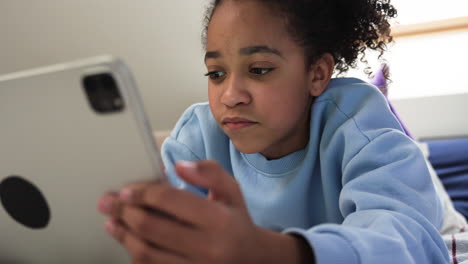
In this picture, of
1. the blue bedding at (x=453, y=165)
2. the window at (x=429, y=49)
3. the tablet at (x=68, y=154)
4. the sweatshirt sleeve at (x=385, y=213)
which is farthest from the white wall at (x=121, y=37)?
the tablet at (x=68, y=154)

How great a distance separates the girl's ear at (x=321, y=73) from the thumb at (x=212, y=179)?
1.58 feet

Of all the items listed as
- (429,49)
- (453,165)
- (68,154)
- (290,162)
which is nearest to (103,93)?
(68,154)

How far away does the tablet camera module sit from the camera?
0.92 feet

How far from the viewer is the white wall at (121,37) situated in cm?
166

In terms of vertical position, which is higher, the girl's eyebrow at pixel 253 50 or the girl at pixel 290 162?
the girl's eyebrow at pixel 253 50

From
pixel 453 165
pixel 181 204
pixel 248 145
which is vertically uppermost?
pixel 181 204

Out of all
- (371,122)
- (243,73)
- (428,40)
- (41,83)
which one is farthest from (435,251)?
(428,40)

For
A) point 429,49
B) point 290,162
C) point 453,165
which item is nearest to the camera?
point 290,162

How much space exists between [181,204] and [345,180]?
1.33 feet

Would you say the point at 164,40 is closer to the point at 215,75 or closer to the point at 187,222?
the point at 215,75

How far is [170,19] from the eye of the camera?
165cm

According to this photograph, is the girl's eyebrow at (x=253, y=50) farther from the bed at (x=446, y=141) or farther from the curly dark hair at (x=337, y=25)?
the bed at (x=446, y=141)

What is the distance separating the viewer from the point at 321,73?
775 millimetres

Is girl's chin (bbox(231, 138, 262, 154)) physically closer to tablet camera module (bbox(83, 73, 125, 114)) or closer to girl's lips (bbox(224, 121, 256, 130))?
girl's lips (bbox(224, 121, 256, 130))
